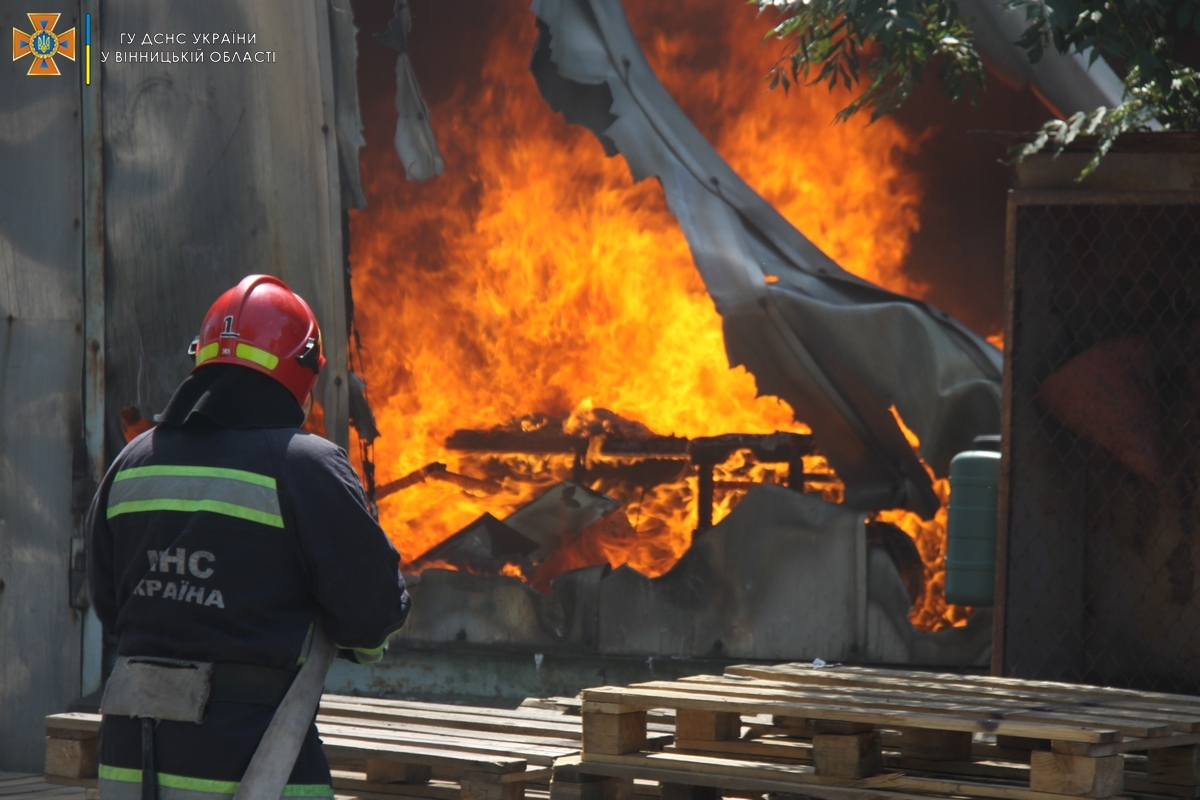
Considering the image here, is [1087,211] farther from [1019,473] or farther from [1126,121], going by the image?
[1019,473]

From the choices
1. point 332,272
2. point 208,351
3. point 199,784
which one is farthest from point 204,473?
point 332,272

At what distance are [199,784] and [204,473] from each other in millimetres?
705

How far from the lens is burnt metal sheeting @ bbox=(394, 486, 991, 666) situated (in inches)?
266

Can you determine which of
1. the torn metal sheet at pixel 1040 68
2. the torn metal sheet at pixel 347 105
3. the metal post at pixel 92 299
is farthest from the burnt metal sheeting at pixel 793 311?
the metal post at pixel 92 299

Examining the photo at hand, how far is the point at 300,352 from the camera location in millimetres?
3449

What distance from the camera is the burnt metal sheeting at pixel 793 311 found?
6.75m

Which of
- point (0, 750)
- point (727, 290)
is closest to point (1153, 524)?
point (727, 290)

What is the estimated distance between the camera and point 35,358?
7453mm

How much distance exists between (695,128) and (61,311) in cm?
350

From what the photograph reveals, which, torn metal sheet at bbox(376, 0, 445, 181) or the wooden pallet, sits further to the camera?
torn metal sheet at bbox(376, 0, 445, 181)

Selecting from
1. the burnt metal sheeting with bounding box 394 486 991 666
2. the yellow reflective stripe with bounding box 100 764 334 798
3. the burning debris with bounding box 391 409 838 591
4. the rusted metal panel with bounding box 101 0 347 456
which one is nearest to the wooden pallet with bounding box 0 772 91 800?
the rusted metal panel with bounding box 101 0 347 456

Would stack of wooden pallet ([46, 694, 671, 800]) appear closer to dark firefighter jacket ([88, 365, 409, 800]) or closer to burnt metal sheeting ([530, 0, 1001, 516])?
dark firefighter jacket ([88, 365, 409, 800])

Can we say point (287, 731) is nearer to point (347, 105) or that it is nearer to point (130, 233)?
point (347, 105)

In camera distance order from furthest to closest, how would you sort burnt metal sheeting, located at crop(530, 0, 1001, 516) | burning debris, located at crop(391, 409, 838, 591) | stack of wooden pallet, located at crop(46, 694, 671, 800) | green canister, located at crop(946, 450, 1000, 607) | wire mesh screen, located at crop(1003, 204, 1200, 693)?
1. burning debris, located at crop(391, 409, 838, 591)
2. burnt metal sheeting, located at crop(530, 0, 1001, 516)
3. green canister, located at crop(946, 450, 1000, 607)
4. wire mesh screen, located at crop(1003, 204, 1200, 693)
5. stack of wooden pallet, located at crop(46, 694, 671, 800)
